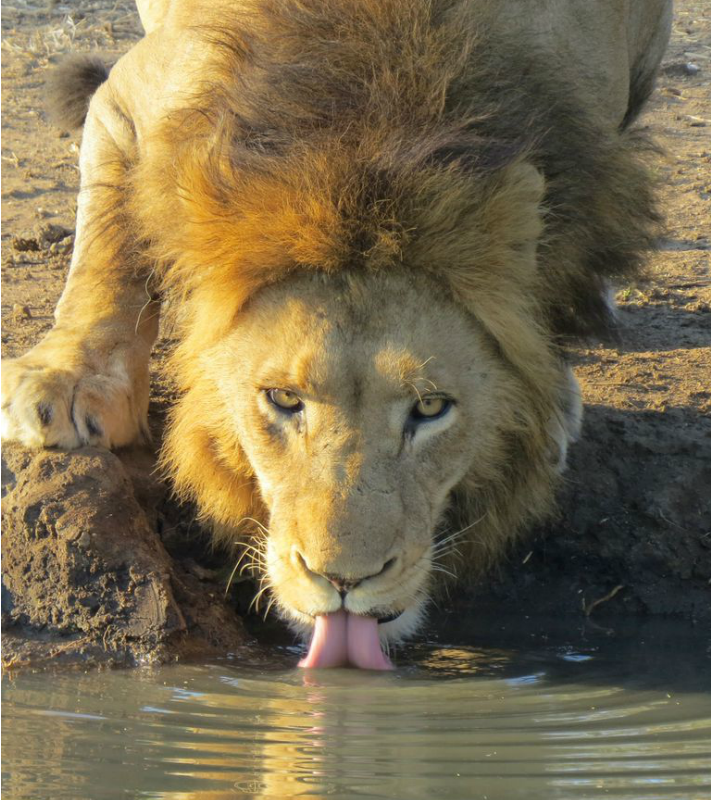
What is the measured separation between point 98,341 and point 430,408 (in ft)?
4.03

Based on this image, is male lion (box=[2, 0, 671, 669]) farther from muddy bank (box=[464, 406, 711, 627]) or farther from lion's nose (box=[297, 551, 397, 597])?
muddy bank (box=[464, 406, 711, 627])

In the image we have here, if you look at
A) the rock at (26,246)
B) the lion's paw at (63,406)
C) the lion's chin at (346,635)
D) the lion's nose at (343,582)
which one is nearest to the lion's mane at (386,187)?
the lion's paw at (63,406)

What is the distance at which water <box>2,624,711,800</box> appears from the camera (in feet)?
9.61

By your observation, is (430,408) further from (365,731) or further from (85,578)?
(85,578)

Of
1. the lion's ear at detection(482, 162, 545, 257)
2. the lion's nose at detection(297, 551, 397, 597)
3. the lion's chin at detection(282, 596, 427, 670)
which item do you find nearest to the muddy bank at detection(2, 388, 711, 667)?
the lion's chin at detection(282, 596, 427, 670)

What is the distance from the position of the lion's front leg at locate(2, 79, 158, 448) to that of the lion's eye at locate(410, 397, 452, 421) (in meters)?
1.04

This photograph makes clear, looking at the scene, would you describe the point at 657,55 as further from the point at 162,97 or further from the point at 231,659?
the point at 231,659

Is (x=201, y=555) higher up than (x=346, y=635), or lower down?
higher up

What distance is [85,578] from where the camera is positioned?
3832 mm

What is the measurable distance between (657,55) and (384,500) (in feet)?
11.7

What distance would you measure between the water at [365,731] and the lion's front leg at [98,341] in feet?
2.55

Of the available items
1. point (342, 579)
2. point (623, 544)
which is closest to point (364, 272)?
point (342, 579)

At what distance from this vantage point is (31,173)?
302 inches

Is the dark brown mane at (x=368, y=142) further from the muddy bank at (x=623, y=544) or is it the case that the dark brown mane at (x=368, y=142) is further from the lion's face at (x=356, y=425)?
the muddy bank at (x=623, y=544)
